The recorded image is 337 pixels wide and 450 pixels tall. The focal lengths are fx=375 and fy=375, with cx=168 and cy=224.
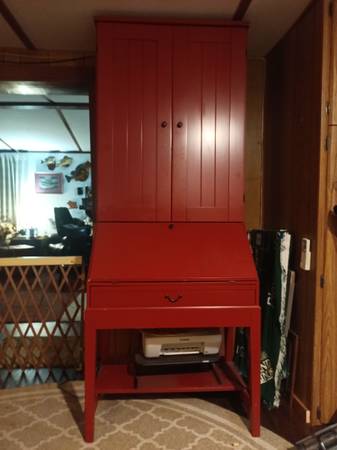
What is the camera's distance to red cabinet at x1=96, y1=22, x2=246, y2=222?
200 cm

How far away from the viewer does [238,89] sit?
6.71 ft

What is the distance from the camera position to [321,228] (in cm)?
188

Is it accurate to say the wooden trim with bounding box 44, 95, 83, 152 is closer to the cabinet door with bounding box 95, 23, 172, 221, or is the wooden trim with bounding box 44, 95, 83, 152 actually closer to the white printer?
the cabinet door with bounding box 95, 23, 172, 221

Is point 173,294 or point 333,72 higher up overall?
point 333,72

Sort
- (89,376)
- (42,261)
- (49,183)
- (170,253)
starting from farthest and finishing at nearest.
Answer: (49,183), (42,261), (170,253), (89,376)

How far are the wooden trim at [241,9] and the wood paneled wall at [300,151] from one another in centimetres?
32

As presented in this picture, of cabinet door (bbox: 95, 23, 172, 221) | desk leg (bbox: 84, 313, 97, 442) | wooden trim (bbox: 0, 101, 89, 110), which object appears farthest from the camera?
wooden trim (bbox: 0, 101, 89, 110)

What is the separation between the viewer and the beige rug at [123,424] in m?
1.81

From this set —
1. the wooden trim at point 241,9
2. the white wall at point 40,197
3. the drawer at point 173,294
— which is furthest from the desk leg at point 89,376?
the white wall at point 40,197

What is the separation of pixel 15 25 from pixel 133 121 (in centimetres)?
89

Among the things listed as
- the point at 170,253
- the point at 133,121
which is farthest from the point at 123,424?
the point at 133,121

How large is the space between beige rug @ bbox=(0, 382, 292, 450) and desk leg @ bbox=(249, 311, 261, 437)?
2.9 inches

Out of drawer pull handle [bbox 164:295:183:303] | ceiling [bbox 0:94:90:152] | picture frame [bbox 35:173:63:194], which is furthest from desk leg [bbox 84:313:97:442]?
picture frame [bbox 35:173:63:194]

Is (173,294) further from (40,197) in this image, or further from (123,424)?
(40,197)
